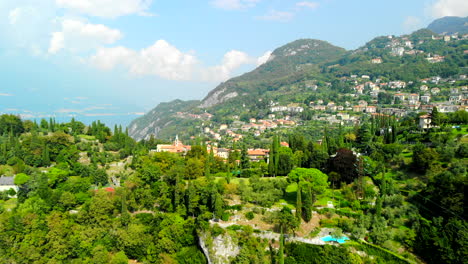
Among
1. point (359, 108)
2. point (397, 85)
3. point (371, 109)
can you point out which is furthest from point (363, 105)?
point (397, 85)

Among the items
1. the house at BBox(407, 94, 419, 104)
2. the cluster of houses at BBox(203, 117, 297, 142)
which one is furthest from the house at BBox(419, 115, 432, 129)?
the cluster of houses at BBox(203, 117, 297, 142)

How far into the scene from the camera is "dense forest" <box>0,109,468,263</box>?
75.9 feet

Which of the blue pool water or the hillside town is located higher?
the hillside town

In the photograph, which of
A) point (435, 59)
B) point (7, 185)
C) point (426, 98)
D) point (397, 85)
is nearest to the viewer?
point (7, 185)

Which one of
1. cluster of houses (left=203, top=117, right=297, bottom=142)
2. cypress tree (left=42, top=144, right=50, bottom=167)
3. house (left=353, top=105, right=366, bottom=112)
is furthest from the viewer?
cluster of houses (left=203, top=117, right=297, bottom=142)

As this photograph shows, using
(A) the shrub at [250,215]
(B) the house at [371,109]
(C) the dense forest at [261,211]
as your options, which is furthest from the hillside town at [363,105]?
(A) the shrub at [250,215]

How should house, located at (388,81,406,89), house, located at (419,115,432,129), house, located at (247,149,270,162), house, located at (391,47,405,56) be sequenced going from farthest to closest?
house, located at (391,47,405,56), house, located at (388,81,406,89), house, located at (247,149,270,162), house, located at (419,115,432,129)

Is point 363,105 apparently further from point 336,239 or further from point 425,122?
point 336,239

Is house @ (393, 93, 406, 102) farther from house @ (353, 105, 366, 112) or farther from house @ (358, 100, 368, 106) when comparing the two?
house @ (353, 105, 366, 112)

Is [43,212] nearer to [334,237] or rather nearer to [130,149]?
[130,149]

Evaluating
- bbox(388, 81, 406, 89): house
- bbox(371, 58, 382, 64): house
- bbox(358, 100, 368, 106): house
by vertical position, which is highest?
bbox(371, 58, 382, 64): house

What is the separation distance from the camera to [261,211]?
1094 inches

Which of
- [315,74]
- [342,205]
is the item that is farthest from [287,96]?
[342,205]

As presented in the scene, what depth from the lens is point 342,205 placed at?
2780cm
